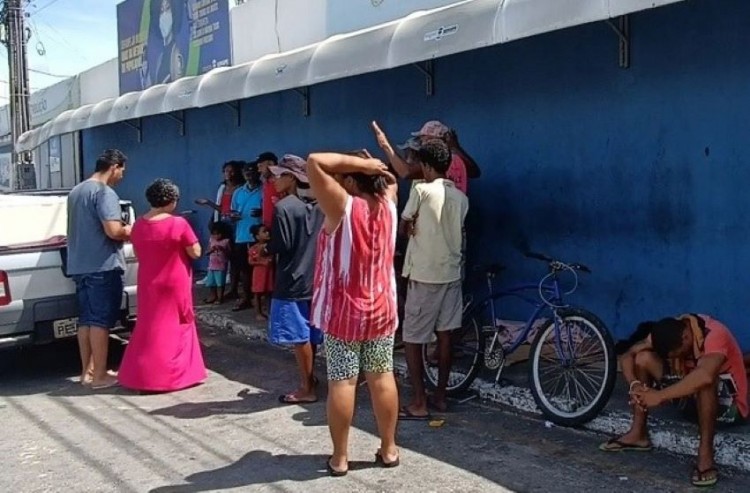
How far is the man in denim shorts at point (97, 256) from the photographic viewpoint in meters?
6.61

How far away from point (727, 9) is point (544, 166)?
191 cm

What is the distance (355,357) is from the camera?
447cm

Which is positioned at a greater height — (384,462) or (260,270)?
(260,270)

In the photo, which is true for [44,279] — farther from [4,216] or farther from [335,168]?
[335,168]

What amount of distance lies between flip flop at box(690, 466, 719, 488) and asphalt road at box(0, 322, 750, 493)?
0.06m

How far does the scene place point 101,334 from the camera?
22.0 ft

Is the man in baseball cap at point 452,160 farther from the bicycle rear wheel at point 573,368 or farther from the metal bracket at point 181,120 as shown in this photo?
the metal bracket at point 181,120

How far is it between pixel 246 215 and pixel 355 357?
5133 millimetres

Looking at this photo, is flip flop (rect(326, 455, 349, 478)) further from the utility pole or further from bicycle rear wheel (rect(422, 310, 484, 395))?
the utility pole

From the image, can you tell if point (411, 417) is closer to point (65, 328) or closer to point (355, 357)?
point (355, 357)

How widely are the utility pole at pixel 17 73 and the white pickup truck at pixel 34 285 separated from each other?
13.9 meters

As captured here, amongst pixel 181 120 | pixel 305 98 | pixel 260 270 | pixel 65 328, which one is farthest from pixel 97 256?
pixel 181 120

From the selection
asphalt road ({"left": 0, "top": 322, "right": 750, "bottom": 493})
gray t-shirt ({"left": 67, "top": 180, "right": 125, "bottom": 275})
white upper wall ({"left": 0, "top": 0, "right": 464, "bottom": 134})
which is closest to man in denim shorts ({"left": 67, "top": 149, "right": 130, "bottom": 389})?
gray t-shirt ({"left": 67, "top": 180, "right": 125, "bottom": 275})

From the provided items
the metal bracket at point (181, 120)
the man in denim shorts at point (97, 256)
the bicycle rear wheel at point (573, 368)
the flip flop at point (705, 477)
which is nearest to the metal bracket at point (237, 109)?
the metal bracket at point (181, 120)
